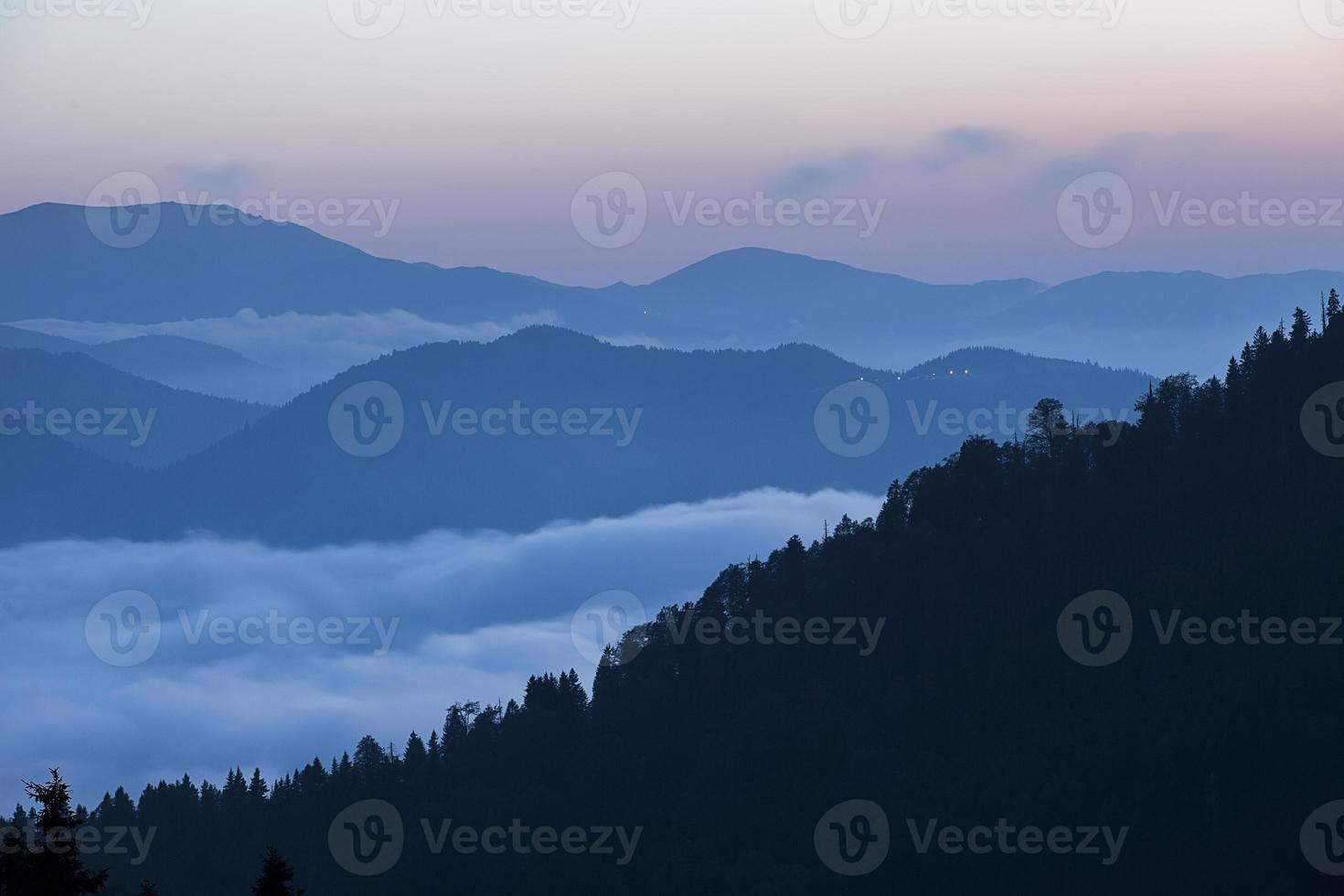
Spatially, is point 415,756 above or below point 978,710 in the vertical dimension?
above

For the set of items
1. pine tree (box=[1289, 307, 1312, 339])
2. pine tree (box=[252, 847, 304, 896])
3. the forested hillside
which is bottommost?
pine tree (box=[252, 847, 304, 896])

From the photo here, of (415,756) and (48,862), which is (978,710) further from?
(48,862)

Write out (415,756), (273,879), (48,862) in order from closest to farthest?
(48,862) < (273,879) < (415,756)

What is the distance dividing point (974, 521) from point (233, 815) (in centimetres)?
8660

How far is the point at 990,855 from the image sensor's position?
133 metres

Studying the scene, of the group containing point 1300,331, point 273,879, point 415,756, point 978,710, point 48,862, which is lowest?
point 273,879

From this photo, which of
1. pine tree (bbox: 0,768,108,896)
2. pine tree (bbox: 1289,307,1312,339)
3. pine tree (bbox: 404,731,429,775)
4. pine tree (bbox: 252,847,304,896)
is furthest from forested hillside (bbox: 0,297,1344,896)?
pine tree (bbox: 0,768,108,896)

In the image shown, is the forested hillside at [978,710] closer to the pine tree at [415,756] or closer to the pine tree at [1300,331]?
the pine tree at [1300,331]

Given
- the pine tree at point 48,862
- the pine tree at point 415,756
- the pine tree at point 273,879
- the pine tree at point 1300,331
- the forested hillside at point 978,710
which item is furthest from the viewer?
the pine tree at point 415,756

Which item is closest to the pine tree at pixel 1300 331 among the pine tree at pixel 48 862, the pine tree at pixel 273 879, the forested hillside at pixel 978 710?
the forested hillside at pixel 978 710

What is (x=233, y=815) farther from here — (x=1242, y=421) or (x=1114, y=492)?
(x=1242, y=421)

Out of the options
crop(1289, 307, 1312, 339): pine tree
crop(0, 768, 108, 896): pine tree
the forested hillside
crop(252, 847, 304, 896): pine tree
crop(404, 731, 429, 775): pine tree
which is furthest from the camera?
crop(404, 731, 429, 775): pine tree

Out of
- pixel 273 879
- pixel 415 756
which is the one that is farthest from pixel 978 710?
pixel 273 879

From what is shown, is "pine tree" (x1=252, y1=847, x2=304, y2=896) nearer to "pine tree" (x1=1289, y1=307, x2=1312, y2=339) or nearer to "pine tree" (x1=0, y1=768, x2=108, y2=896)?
"pine tree" (x1=0, y1=768, x2=108, y2=896)
